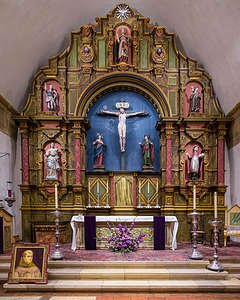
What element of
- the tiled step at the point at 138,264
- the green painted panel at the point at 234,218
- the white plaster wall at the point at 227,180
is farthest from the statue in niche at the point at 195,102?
the tiled step at the point at 138,264

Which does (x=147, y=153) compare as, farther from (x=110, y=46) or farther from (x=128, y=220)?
(x=110, y=46)

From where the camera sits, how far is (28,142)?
976 cm

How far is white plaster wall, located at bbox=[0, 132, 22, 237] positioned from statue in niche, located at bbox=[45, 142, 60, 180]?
124 centimetres

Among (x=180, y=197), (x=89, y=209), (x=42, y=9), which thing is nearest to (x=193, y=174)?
(x=180, y=197)

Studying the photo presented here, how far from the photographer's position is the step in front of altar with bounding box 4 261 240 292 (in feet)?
17.5

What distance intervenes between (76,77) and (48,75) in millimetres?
1134

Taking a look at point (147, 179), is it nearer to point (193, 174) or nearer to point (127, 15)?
point (193, 174)

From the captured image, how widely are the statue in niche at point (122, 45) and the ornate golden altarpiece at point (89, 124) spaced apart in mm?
44

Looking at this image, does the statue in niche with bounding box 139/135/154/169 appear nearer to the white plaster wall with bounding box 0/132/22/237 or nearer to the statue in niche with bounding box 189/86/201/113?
the statue in niche with bounding box 189/86/201/113

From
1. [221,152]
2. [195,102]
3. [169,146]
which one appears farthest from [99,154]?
[221,152]

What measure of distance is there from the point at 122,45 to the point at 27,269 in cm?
846

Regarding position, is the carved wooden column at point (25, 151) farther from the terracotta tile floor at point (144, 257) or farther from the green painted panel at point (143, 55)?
the green painted panel at point (143, 55)

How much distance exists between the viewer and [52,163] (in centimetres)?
962

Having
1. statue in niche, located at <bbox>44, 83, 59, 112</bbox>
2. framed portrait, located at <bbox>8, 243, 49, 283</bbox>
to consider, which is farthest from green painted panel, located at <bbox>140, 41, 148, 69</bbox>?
framed portrait, located at <bbox>8, 243, 49, 283</bbox>
